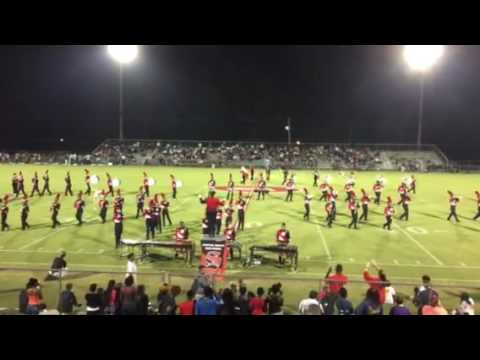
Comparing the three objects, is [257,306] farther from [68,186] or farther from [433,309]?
[68,186]

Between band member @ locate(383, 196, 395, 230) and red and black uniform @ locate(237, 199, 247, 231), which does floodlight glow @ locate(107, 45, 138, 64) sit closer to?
red and black uniform @ locate(237, 199, 247, 231)

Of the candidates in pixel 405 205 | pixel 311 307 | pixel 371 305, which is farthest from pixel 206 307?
pixel 405 205

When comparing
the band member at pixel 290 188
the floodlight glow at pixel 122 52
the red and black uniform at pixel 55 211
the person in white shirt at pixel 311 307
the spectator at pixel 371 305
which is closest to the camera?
the spectator at pixel 371 305

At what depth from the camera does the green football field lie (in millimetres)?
14141

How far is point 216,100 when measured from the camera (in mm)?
63062

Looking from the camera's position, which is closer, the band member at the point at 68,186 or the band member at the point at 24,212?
the band member at the point at 24,212

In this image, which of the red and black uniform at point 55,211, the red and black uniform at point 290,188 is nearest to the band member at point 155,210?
the red and black uniform at point 55,211

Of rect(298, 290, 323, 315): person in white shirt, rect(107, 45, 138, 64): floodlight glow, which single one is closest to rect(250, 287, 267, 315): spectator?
rect(298, 290, 323, 315): person in white shirt

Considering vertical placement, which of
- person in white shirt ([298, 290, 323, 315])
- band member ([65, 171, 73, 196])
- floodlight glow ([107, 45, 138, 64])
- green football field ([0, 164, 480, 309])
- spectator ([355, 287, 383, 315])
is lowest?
green football field ([0, 164, 480, 309])

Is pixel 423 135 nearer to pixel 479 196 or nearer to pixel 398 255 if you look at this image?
pixel 479 196

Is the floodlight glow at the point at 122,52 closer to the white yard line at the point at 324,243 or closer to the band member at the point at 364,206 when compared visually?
the band member at the point at 364,206

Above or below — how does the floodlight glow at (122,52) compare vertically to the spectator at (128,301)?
above

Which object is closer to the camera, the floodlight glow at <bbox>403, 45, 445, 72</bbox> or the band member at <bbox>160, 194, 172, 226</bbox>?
the band member at <bbox>160, 194, 172, 226</bbox>

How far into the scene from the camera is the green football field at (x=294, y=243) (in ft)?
Result: 46.4
